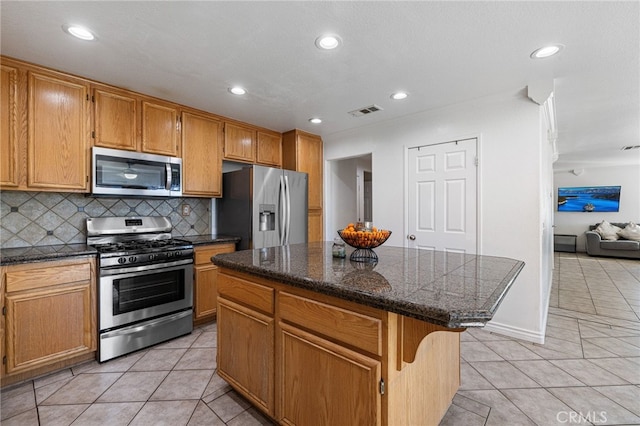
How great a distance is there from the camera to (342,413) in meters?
1.19

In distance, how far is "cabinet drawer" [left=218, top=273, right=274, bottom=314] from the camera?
1520 millimetres

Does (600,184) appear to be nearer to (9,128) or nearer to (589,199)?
(589,199)

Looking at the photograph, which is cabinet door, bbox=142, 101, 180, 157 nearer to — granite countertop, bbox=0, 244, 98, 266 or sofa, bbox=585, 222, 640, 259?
granite countertop, bbox=0, 244, 98, 266

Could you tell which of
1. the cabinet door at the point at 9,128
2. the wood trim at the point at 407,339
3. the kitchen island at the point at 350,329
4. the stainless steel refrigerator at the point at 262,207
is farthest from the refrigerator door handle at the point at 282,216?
the wood trim at the point at 407,339

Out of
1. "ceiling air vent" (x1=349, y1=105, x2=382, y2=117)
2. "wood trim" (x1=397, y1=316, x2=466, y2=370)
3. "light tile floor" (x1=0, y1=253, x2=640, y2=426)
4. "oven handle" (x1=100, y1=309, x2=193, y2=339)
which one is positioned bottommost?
"light tile floor" (x1=0, y1=253, x2=640, y2=426)

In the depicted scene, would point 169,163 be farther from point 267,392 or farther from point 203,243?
point 267,392

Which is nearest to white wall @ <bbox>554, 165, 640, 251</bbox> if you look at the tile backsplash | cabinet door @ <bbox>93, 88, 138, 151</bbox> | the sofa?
the sofa

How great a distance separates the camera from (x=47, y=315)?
208 cm

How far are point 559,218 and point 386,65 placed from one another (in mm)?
8838

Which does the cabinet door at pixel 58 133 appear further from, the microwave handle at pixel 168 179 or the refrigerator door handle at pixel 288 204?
the refrigerator door handle at pixel 288 204

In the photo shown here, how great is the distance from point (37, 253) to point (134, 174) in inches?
37.9

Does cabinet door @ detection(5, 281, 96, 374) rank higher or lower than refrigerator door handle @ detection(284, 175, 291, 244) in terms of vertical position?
→ lower

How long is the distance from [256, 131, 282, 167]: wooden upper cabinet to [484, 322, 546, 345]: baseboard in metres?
3.28

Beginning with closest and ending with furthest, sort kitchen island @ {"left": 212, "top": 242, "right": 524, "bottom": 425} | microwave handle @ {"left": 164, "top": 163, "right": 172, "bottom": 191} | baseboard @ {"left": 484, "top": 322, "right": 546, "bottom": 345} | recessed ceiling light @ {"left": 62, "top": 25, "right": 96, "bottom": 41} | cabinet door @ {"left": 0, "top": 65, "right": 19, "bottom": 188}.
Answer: kitchen island @ {"left": 212, "top": 242, "right": 524, "bottom": 425} → recessed ceiling light @ {"left": 62, "top": 25, "right": 96, "bottom": 41} → cabinet door @ {"left": 0, "top": 65, "right": 19, "bottom": 188} → baseboard @ {"left": 484, "top": 322, "right": 546, "bottom": 345} → microwave handle @ {"left": 164, "top": 163, "right": 172, "bottom": 191}
